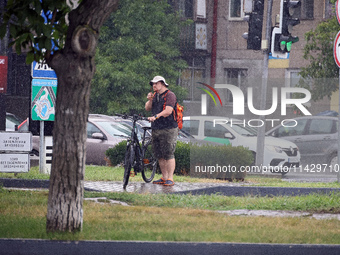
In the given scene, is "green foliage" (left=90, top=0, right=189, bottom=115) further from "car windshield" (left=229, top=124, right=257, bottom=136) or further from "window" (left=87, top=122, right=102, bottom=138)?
"car windshield" (left=229, top=124, right=257, bottom=136)

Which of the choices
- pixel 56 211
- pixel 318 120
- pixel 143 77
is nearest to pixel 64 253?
pixel 56 211

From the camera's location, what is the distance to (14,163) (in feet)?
40.9

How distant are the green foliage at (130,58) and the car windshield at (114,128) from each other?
7855 mm

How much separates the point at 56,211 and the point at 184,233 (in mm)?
1214

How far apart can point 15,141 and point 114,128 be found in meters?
7.44

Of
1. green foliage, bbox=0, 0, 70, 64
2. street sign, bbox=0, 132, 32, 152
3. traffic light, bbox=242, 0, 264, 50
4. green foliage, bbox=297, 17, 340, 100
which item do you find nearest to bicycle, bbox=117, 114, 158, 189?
street sign, bbox=0, 132, 32, 152

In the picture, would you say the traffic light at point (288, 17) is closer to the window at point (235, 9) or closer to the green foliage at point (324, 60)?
the green foliage at point (324, 60)

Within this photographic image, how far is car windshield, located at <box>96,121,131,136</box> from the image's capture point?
64.3 ft

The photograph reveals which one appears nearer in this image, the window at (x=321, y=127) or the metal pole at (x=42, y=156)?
the metal pole at (x=42, y=156)

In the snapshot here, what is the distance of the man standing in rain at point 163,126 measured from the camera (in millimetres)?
12508

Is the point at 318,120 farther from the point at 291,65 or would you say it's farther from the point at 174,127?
the point at 291,65

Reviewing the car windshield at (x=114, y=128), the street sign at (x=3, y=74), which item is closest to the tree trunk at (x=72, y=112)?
the street sign at (x=3, y=74)

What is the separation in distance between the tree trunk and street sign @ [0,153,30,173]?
565cm

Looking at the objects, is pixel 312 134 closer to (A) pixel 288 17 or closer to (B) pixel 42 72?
(A) pixel 288 17
